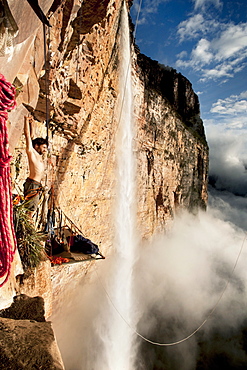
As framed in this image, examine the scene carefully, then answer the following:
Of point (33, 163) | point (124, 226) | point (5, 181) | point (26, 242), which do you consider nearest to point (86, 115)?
point (33, 163)

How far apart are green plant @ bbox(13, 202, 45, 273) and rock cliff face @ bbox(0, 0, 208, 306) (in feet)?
3.81

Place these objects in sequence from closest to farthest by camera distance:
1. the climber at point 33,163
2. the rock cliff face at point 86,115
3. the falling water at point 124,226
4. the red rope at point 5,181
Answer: the red rope at point 5,181 < the climber at point 33,163 < the rock cliff face at point 86,115 < the falling water at point 124,226

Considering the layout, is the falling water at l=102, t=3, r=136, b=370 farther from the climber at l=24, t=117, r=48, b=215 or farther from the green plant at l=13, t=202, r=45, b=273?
the green plant at l=13, t=202, r=45, b=273

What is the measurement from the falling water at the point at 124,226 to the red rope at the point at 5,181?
8.16m

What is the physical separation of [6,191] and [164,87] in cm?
2446

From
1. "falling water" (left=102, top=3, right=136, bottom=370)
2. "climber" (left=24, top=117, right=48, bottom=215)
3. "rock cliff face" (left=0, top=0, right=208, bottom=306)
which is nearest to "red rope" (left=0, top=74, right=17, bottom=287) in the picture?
"rock cliff face" (left=0, top=0, right=208, bottom=306)

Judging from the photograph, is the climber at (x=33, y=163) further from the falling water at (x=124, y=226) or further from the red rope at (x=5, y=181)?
the falling water at (x=124, y=226)

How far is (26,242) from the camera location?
124 inches

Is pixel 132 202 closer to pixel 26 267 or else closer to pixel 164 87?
pixel 26 267

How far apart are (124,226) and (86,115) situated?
6417 millimetres

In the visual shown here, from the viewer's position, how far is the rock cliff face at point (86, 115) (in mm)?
3326

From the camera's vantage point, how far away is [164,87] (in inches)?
894

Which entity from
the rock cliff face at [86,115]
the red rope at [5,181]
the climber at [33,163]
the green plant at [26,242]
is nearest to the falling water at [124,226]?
the rock cliff face at [86,115]

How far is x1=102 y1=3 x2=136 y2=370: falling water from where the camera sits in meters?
9.34
